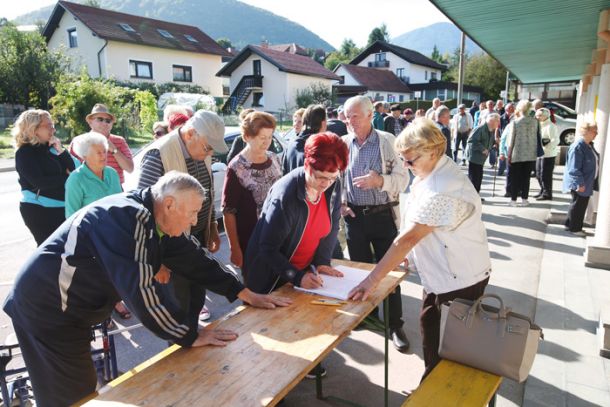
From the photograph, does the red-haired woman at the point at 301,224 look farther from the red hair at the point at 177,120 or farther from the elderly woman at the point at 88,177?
the red hair at the point at 177,120

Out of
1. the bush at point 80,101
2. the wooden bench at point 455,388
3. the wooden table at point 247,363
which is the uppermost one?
the bush at point 80,101

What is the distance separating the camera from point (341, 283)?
2.51 m

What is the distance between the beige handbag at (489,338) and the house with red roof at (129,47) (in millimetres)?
29953

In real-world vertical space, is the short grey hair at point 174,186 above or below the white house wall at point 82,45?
below

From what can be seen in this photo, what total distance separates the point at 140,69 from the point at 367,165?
31.1m

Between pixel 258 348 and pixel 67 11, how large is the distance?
3550 centimetres

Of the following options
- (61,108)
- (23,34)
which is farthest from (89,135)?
(23,34)

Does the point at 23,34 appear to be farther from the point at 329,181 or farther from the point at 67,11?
the point at 329,181

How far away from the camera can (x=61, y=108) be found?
663 inches

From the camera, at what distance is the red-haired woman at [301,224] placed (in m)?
2.29

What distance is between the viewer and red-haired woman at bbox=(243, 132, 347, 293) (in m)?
2.29

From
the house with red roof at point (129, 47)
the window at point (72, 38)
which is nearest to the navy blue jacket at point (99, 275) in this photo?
the house with red roof at point (129, 47)

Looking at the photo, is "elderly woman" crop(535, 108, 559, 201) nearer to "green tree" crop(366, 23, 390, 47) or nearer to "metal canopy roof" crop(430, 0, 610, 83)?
"metal canopy roof" crop(430, 0, 610, 83)

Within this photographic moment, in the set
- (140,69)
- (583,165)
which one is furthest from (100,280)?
(140,69)
